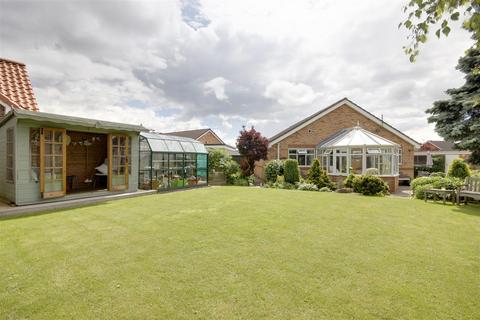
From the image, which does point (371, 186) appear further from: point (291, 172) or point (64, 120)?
point (64, 120)

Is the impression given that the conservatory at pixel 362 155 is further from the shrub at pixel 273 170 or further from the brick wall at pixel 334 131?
the shrub at pixel 273 170

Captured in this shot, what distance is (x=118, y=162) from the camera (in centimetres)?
1134

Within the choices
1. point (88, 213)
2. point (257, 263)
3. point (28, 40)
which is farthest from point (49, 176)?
point (257, 263)

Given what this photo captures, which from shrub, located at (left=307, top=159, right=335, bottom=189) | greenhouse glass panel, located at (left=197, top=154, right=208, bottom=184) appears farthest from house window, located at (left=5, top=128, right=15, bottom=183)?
shrub, located at (left=307, top=159, right=335, bottom=189)

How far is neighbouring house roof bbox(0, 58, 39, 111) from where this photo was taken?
994 cm

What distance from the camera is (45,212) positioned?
789cm

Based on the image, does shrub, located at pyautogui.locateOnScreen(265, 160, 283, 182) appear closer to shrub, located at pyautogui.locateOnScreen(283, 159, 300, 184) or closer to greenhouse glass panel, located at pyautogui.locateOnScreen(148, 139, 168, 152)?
shrub, located at pyautogui.locateOnScreen(283, 159, 300, 184)

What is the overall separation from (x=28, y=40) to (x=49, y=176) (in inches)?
215

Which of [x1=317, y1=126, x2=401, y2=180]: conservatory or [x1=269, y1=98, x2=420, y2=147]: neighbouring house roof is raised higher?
[x1=269, y1=98, x2=420, y2=147]: neighbouring house roof

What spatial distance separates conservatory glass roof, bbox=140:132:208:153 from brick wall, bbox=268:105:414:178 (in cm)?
705

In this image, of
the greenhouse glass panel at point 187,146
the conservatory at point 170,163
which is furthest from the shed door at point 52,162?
the greenhouse glass panel at point 187,146

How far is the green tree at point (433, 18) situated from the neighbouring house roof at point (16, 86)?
1255 centimetres

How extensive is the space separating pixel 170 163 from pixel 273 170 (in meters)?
7.39

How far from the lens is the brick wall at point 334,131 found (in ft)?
67.4
